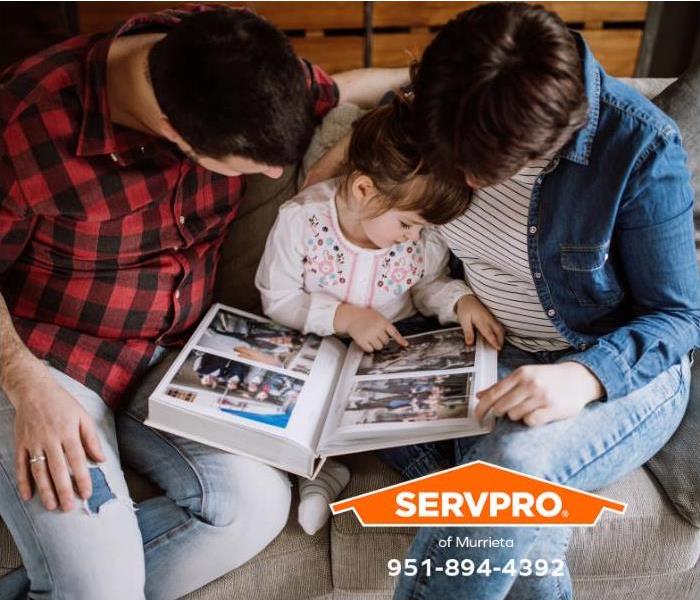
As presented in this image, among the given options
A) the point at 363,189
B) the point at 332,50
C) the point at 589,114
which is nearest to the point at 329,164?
the point at 363,189

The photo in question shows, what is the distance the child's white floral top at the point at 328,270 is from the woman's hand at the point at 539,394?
312 millimetres

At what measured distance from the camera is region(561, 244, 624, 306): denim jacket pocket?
1.09m

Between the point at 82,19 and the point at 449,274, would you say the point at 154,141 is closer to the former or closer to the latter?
the point at 449,274

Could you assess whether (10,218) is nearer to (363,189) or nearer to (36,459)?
(36,459)

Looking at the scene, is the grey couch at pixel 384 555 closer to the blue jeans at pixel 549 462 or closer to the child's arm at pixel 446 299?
the blue jeans at pixel 549 462

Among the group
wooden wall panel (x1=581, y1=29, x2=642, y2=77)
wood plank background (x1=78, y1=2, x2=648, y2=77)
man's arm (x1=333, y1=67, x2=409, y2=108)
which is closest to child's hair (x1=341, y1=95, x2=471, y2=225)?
man's arm (x1=333, y1=67, x2=409, y2=108)

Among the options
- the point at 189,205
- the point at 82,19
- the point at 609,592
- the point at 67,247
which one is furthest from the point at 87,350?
the point at 82,19

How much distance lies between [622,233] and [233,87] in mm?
606

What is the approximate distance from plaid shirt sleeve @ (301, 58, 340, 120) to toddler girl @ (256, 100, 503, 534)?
0.45 feet

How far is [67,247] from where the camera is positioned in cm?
119

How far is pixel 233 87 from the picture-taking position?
2.92 feet

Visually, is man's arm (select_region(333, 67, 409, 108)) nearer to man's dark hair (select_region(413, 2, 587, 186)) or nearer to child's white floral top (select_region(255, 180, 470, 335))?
child's white floral top (select_region(255, 180, 470, 335))

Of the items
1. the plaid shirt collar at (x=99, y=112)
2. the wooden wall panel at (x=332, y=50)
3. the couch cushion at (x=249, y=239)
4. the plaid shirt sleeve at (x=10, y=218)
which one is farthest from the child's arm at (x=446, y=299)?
the wooden wall panel at (x=332, y=50)

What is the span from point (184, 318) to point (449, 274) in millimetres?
516
